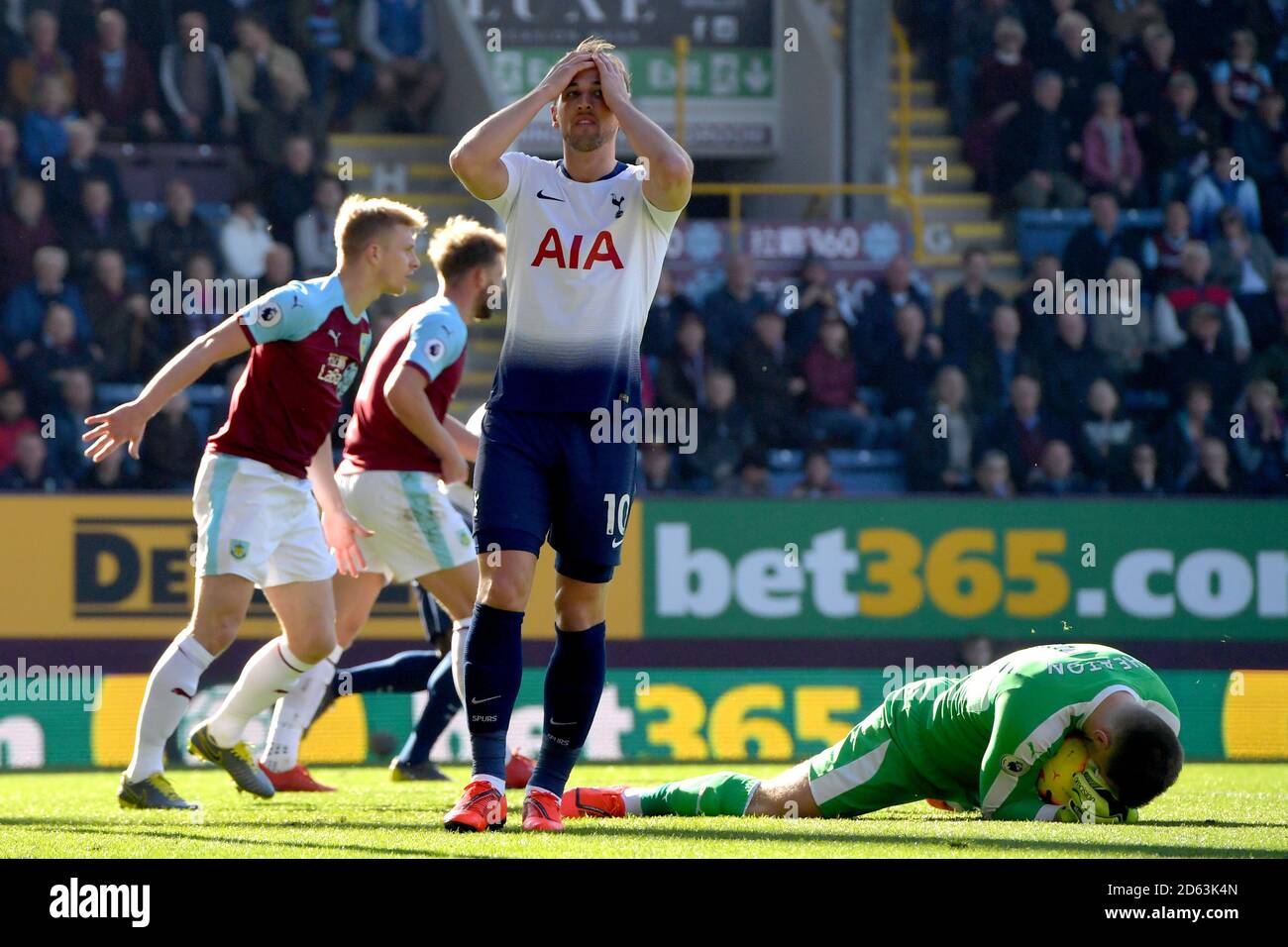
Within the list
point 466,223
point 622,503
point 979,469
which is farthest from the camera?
point 979,469

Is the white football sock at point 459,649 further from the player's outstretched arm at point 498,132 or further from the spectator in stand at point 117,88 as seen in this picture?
the spectator in stand at point 117,88

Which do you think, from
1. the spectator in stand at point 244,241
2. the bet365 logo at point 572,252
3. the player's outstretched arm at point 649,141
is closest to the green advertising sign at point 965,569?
the spectator in stand at point 244,241

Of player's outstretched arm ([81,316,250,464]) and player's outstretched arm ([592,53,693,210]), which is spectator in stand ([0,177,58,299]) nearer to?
player's outstretched arm ([81,316,250,464])

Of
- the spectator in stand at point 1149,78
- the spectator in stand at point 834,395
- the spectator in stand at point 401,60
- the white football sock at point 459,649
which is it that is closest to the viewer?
the white football sock at point 459,649

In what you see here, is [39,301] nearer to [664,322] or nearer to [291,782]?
[664,322]

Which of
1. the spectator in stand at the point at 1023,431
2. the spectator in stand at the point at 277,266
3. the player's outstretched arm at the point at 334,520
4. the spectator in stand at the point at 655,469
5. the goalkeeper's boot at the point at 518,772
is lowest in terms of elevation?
the goalkeeper's boot at the point at 518,772

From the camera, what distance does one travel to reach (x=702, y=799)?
21.6 feet

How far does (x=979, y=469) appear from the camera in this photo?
14023 millimetres

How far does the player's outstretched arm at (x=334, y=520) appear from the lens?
7.58 metres

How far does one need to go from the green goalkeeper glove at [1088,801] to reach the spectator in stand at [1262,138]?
39.6 feet
